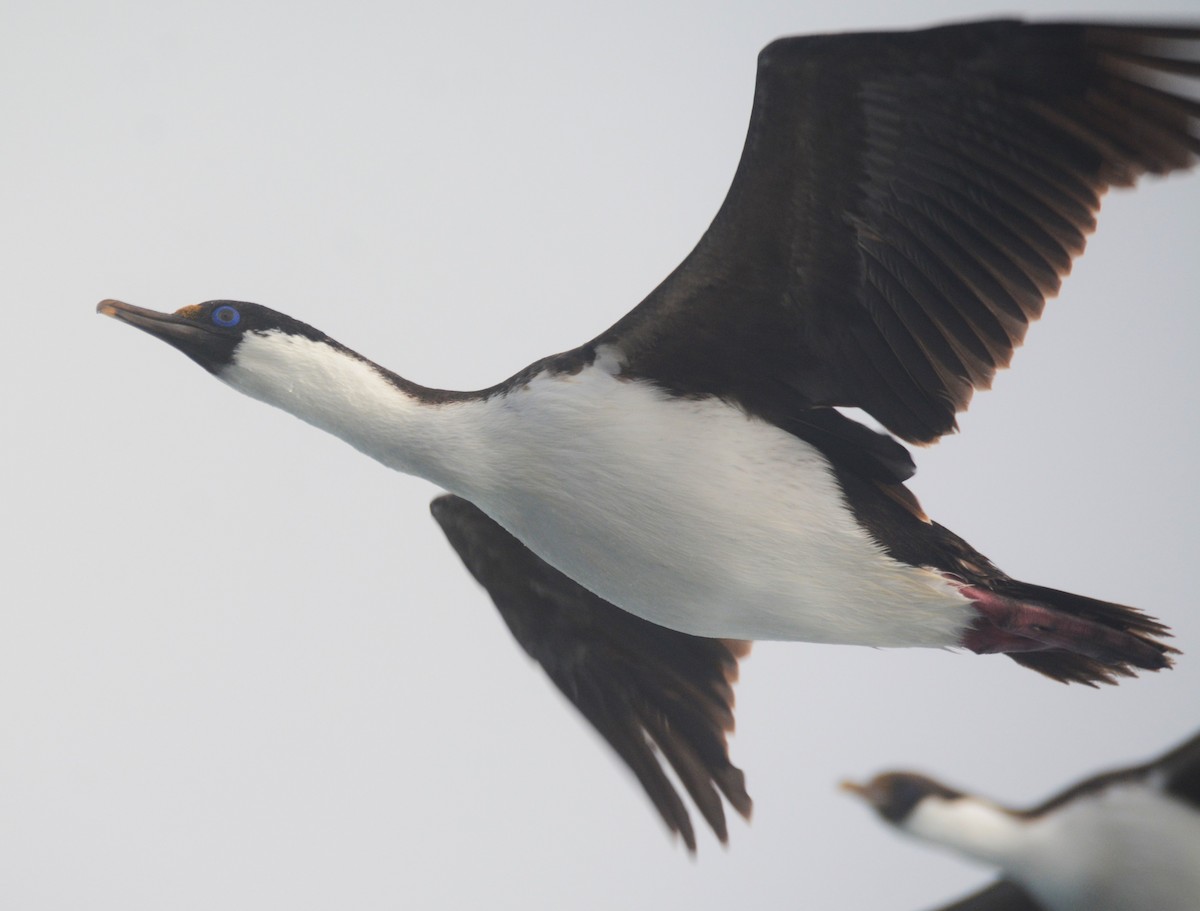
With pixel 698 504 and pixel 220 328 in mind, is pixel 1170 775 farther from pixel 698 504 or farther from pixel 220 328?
pixel 220 328

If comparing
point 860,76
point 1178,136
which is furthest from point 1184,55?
point 860,76

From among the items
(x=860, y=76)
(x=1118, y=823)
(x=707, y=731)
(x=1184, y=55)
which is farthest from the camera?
(x=707, y=731)

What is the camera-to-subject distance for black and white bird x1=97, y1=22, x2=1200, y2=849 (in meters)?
3.30

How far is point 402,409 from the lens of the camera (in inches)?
150

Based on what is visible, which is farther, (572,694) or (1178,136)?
(572,694)

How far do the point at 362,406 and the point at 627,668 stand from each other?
1345 mm

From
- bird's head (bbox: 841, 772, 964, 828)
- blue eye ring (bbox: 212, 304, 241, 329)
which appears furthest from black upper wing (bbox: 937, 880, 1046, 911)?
blue eye ring (bbox: 212, 304, 241, 329)

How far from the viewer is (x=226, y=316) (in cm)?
392

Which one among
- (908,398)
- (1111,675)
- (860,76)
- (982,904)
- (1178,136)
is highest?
(860,76)

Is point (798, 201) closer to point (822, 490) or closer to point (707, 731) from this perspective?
point (822, 490)

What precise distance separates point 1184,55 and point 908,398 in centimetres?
102

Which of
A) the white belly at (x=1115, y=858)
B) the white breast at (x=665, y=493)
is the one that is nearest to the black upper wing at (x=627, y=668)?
the white breast at (x=665, y=493)

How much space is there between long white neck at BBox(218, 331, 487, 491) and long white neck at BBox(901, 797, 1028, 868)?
1.41 meters

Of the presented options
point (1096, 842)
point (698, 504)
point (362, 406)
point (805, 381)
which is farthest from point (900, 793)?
point (362, 406)
